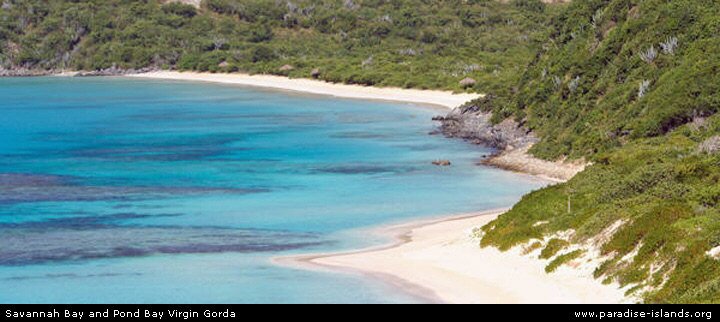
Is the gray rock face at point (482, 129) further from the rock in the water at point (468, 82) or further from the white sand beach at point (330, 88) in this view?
the rock in the water at point (468, 82)

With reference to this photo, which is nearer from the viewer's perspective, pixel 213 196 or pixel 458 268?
pixel 458 268

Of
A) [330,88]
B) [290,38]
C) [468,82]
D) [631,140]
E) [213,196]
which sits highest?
[290,38]

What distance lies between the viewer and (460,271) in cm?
3497

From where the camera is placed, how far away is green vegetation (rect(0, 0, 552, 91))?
15800 cm

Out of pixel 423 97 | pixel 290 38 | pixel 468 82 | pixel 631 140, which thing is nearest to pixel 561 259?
pixel 631 140

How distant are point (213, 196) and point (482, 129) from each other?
2918 centimetres

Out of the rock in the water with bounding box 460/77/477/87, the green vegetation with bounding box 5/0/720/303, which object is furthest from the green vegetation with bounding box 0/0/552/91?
the rock in the water with bounding box 460/77/477/87

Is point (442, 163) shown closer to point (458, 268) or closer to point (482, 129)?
point (482, 129)

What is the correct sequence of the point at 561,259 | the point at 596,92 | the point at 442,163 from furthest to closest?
1. the point at 596,92
2. the point at 442,163
3. the point at 561,259

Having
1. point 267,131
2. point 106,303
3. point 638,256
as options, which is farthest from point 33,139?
point 638,256

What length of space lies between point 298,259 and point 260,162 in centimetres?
3029

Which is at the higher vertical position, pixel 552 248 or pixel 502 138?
pixel 502 138
